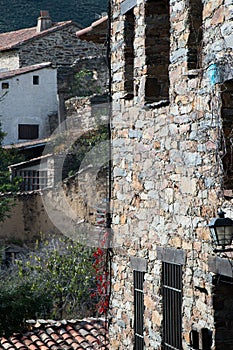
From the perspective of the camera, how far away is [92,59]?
3134cm

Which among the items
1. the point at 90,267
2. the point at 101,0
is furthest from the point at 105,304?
the point at 101,0

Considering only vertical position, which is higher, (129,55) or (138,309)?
(129,55)

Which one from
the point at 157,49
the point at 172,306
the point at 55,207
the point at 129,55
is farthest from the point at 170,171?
Answer: the point at 55,207

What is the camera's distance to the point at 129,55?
36.2 feet

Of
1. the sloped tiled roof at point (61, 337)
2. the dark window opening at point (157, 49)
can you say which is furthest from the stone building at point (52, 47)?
the dark window opening at point (157, 49)

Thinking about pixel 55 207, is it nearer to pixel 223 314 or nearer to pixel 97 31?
pixel 97 31

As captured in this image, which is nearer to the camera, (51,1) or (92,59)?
(92,59)

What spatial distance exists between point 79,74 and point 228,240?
23122 mm

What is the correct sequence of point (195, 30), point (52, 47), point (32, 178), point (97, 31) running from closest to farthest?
point (195, 30), point (97, 31), point (32, 178), point (52, 47)

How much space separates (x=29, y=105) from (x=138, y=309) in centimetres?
2165

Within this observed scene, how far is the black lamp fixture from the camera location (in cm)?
801

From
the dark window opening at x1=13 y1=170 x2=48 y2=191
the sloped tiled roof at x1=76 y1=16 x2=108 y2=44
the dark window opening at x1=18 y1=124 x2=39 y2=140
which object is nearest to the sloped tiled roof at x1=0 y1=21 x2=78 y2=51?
the dark window opening at x1=18 y1=124 x2=39 y2=140

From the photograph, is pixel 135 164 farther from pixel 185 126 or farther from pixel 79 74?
pixel 79 74

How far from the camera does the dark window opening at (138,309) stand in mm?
10477
